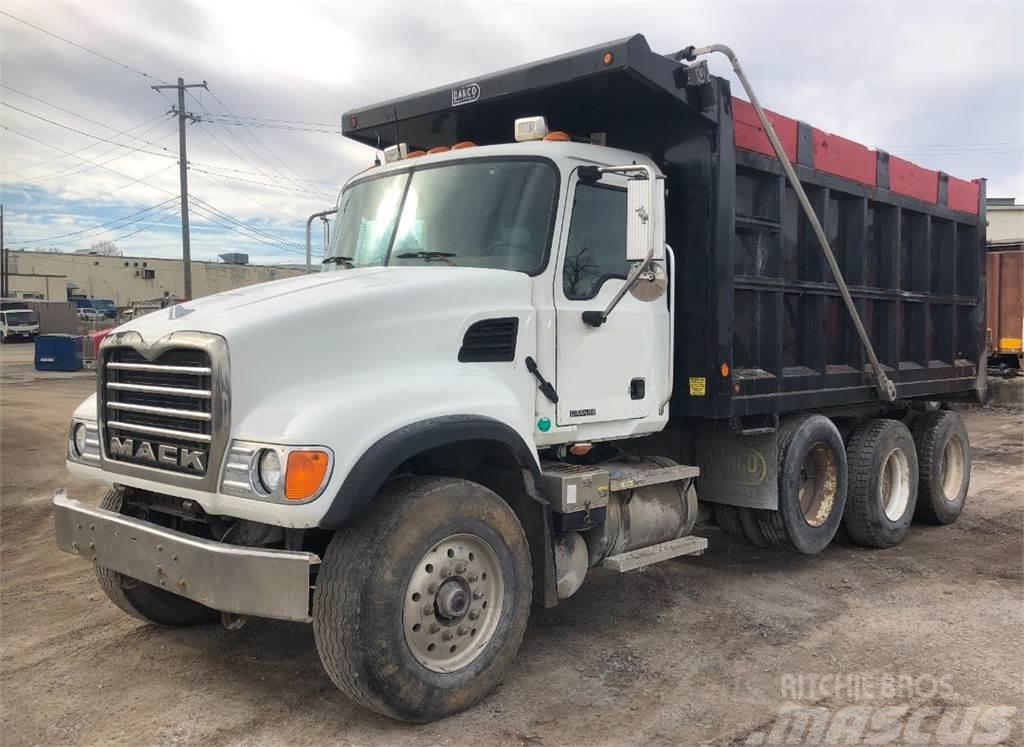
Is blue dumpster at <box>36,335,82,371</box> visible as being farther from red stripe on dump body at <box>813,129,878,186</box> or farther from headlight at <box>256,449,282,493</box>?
headlight at <box>256,449,282,493</box>

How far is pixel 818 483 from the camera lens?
22.5ft

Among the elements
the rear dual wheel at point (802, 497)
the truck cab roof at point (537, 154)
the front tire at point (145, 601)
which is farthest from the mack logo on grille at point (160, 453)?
the rear dual wheel at point (802, 497)

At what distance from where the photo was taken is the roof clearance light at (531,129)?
16.4 feet

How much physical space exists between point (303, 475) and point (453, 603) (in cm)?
99

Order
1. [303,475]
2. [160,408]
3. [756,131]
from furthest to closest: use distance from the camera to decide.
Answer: [756,131]
[160,408]
[303,475]

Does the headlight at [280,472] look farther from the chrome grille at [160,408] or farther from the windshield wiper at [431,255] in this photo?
the windshield wiper at [431,255]

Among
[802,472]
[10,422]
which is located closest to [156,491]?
[802,472]

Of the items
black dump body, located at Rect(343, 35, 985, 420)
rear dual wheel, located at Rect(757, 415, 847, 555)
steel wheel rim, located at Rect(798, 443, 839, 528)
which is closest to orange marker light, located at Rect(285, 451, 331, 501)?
black dump body, located at Rect(343, 35, 985, 420)

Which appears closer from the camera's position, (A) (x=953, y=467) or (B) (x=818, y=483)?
(B) (x=818, y=483)

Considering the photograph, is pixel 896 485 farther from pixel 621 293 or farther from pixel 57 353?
pixel 57 353

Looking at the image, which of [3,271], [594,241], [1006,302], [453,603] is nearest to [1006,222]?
[1006,302]

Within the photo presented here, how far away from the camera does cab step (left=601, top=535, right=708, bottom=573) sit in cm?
493

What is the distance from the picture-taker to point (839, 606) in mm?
5773

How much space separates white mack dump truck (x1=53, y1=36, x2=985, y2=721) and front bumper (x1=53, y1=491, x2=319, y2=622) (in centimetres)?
1
